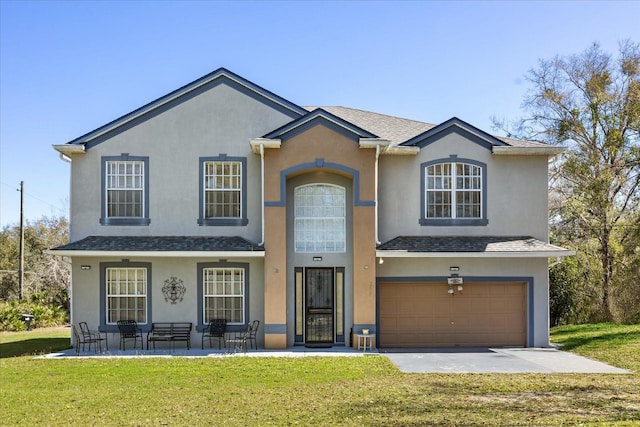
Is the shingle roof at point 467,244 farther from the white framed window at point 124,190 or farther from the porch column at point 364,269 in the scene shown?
the white framed window at point 124,190

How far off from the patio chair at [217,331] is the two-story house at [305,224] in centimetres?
38

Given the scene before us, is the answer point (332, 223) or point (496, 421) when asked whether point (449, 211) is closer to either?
point (332, 223)

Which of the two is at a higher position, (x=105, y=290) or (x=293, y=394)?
(x=105, y=290)

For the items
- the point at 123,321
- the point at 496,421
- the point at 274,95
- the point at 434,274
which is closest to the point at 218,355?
the point at 123,321

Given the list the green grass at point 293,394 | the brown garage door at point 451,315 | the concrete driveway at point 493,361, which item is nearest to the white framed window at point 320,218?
the brown garage door at point 451,315

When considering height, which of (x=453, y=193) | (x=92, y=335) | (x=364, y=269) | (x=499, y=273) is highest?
(x=453, y=193)

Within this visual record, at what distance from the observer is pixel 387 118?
22031 mm

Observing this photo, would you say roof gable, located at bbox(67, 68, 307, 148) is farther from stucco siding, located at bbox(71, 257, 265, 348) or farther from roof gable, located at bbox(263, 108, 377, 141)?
stucco siding, located at bbox(71, 257, 265, 348)

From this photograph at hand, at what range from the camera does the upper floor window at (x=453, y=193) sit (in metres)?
18.7

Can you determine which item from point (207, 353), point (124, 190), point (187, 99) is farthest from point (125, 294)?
point (187, 99)

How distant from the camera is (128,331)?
1748cm

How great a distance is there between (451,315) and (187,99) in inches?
402

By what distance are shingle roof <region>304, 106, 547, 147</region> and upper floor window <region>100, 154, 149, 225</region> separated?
660cm

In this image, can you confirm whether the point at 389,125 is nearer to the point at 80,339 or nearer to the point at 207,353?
the point at 207,353
